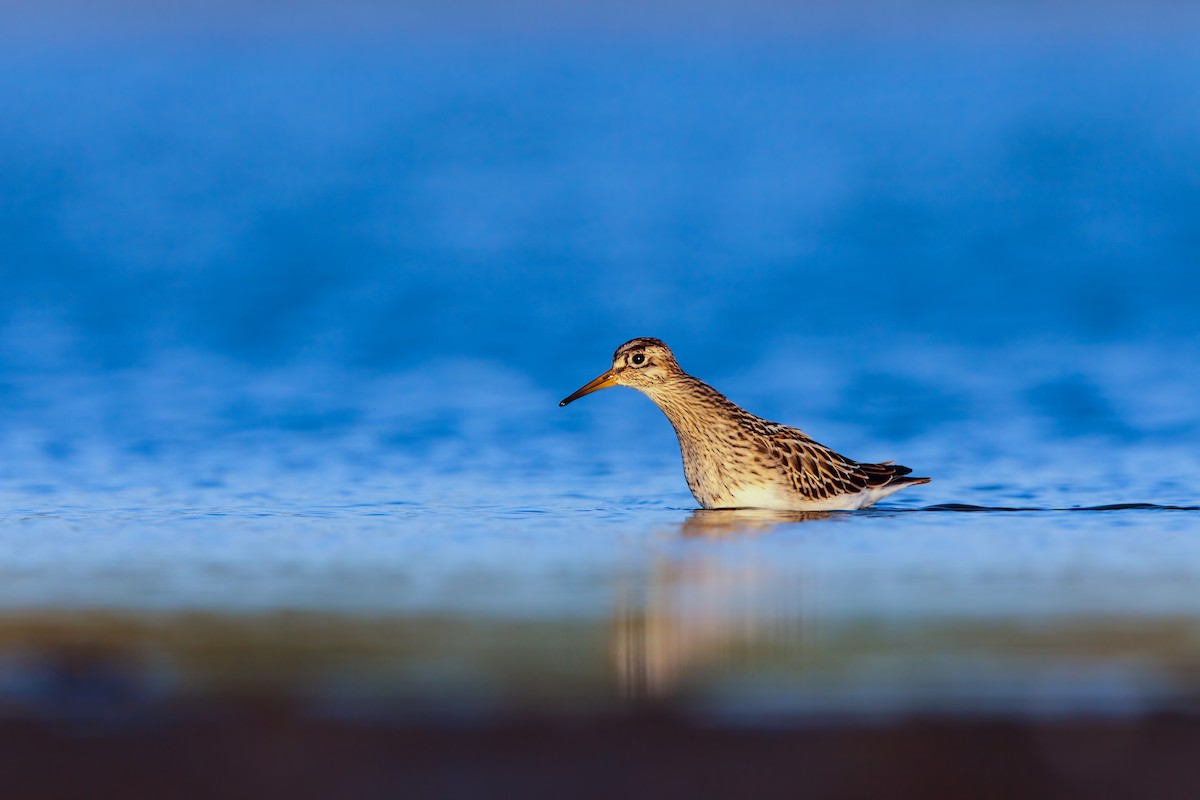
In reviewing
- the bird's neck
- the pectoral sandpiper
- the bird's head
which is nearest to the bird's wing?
the pectoral sandpiper

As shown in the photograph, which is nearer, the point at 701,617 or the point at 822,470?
the point at 701,617

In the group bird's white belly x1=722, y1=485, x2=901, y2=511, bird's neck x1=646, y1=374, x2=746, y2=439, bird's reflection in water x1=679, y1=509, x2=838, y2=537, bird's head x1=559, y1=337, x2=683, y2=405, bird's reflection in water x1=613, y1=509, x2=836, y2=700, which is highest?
bird's head x1=559, y1=337, x2=683, y2=405

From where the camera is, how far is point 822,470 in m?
10.1

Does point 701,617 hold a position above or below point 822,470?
below

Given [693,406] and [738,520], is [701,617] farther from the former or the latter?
[693,406]

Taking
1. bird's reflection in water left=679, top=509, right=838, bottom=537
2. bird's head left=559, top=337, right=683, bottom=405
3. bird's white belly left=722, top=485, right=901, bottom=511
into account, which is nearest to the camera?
bird's reflection in water left=679, top=509, right=838, bottom=537

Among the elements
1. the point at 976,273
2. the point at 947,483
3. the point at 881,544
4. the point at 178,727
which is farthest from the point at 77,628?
the point at 976,273

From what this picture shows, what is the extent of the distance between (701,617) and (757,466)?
389cm

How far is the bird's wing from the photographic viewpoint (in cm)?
996

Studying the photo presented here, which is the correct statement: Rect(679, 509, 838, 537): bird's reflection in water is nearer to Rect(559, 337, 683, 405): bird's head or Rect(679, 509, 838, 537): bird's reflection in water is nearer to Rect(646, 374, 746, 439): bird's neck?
Rect(646, 374, 746, 439): bird's neck

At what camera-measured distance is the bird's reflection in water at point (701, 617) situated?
520 cm

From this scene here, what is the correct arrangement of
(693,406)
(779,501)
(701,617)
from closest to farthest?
(701,617)
(779,501)
(693,406)

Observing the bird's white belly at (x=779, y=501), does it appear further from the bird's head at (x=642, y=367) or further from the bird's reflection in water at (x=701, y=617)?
the bird's reflection in water at (x=701, y=617)

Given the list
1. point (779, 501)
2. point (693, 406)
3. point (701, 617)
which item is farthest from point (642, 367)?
point (701, 617)
